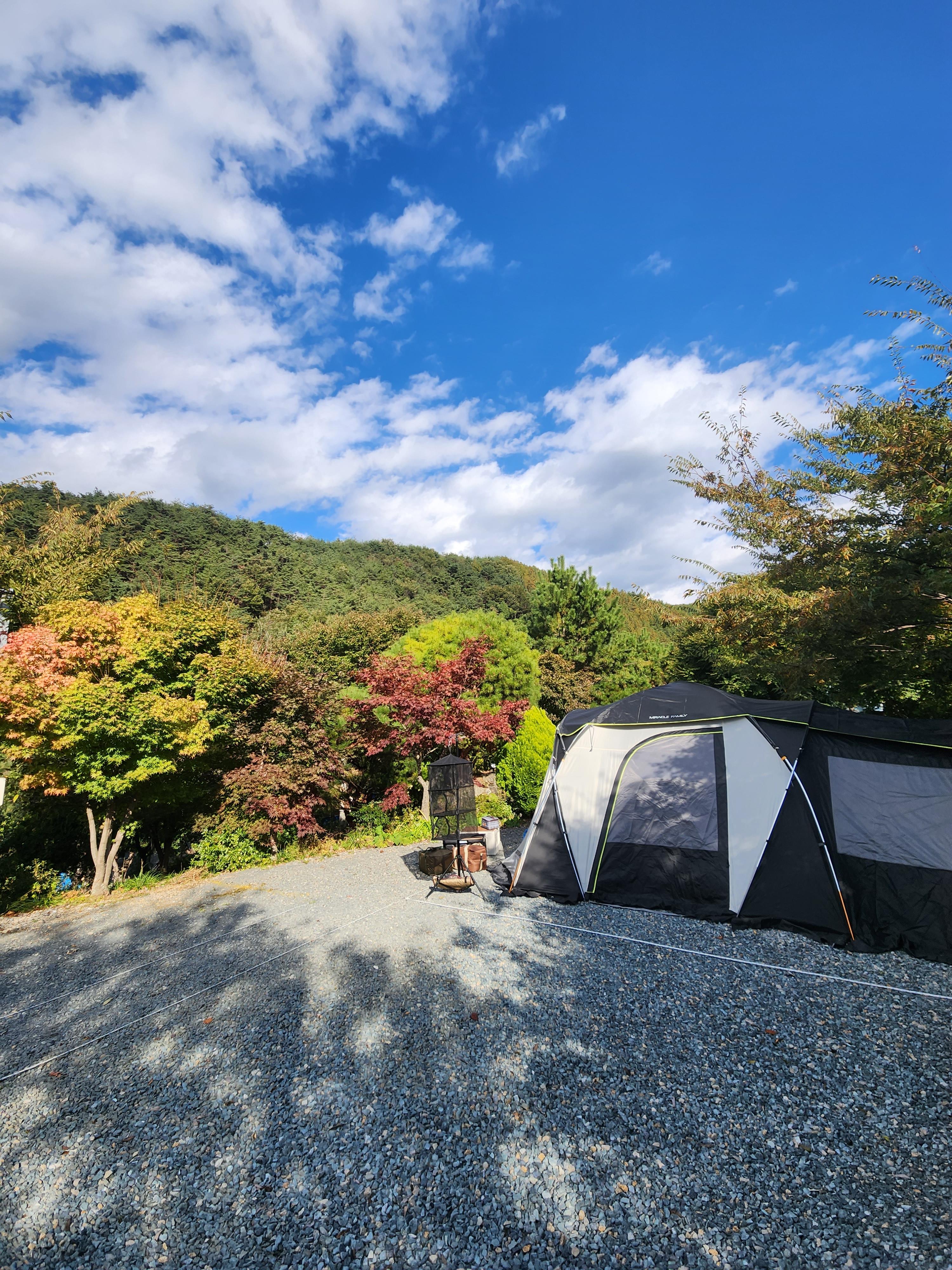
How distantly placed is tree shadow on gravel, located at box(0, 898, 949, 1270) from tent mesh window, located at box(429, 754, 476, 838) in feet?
9.68

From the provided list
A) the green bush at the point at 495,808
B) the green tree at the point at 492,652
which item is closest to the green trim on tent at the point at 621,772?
the green bush at the point at 495,808

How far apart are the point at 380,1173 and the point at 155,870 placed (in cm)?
908

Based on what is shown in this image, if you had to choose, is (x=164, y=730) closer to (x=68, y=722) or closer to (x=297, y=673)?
(x=68, y=722)

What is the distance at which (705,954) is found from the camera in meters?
4.32

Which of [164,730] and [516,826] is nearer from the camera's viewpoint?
→ [164,730]

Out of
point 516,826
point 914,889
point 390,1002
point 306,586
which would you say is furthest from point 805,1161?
point 306,586

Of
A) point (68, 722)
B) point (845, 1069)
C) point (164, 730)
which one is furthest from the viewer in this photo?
point (164, 730)

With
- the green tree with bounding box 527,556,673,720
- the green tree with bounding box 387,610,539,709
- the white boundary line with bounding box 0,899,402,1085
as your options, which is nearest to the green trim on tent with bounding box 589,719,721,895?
the white boundary line with bounding box 0,899,402,1085

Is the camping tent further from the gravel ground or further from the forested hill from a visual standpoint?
the forested hill

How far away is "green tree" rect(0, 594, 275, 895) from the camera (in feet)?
21.9

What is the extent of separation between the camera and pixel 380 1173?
240 centimetres

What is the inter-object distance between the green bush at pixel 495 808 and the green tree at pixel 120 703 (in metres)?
4.85

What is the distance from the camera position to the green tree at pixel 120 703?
6676mm

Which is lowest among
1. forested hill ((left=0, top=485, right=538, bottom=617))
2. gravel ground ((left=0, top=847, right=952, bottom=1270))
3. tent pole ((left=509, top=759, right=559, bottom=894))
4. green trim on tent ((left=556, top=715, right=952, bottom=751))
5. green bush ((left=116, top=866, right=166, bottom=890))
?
green bush ((left=116, top=866, right=166, bottom=890))
